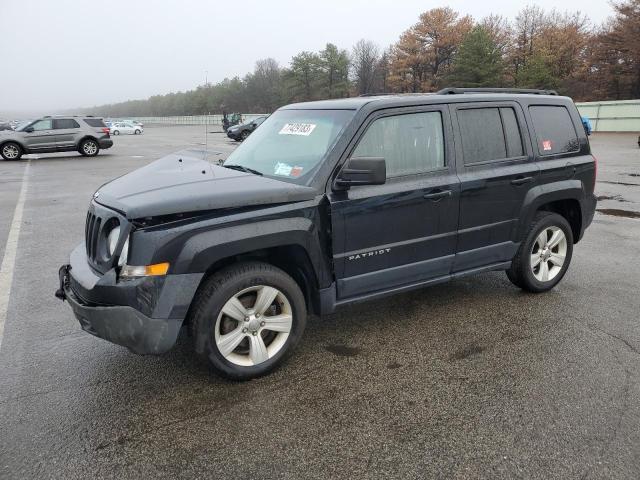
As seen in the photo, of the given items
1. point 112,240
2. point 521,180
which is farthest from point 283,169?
point 521,180

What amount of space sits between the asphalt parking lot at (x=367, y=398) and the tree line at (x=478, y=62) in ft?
96.0

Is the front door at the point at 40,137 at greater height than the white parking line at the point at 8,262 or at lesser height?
greater

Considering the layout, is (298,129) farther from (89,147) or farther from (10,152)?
(10,152)

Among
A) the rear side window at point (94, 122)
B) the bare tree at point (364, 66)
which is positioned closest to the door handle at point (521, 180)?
the rear side window at point (94, 122)

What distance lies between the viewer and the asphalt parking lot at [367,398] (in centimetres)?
256

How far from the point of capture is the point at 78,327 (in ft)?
13.7

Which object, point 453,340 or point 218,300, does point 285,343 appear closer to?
point 218,300

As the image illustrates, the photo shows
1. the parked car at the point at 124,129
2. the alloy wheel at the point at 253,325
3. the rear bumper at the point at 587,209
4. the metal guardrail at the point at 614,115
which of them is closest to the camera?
the alloy wheel at the point at 253,325

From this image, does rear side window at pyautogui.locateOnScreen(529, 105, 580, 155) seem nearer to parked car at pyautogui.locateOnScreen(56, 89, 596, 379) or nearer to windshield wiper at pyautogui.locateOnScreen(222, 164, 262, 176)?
parked car at pyautogui.locateOnScreen(56, 89, 596, 379)

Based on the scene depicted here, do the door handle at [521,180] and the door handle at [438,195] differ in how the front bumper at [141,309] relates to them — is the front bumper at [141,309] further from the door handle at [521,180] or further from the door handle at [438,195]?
the door handle at [521,180]

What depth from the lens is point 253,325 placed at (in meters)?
3.28

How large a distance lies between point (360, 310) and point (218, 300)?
1.76 metres

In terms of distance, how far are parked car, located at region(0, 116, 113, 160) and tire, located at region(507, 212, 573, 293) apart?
68.9 feet

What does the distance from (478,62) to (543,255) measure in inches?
2340
